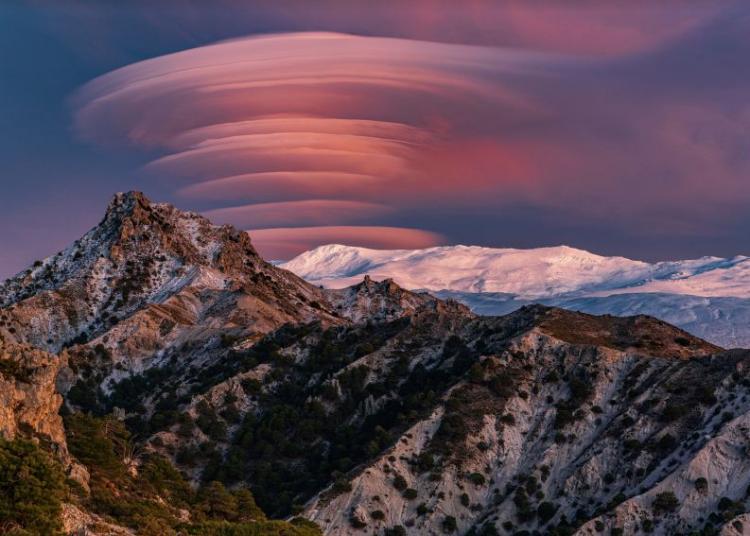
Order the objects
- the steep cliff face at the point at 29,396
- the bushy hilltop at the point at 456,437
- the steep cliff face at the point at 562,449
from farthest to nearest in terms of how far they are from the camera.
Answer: the steep cliff face at the point at 562,449, the bushy hilltop at the point at 456,437, the steep cliff face at the point at 29,396

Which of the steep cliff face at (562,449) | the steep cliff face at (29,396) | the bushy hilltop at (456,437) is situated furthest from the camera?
the steep cliff face at (562,449)

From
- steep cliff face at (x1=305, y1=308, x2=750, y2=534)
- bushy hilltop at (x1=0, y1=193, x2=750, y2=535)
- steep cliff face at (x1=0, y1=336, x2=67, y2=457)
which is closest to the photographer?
steep cliff face at (x1=0, y1=336, x2=67, y2=457)

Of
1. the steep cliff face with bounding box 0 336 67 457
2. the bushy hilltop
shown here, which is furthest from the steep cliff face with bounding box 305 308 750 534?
the steep cliff face with bounding box 0 336 67 457

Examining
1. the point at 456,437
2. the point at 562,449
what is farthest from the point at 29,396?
the point at 562,449

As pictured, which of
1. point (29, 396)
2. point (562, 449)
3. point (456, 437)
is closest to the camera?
point (29, 396)

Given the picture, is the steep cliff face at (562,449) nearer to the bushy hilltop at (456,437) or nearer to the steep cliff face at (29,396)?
the bushy hilltop at (456,437)

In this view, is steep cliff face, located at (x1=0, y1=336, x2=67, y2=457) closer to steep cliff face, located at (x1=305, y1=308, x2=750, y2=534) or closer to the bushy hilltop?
the bushy hilltop

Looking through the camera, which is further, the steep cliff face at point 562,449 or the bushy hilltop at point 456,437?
the steep cliff face at point 562,449

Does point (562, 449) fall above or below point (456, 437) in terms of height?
below

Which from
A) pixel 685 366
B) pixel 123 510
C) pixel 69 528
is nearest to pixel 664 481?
pixel 685 366

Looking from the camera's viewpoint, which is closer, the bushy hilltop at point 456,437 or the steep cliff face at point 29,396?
the steep cliff face at point 29,396

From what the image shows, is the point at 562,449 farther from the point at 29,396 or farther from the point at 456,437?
the point at 29,396

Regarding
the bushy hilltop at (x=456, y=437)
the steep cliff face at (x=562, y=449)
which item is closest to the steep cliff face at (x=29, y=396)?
the bushy hilltop at (x=456, y=437)

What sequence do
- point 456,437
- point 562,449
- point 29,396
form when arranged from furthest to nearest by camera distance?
point 456,437 → point 562,449 → point 29,396
